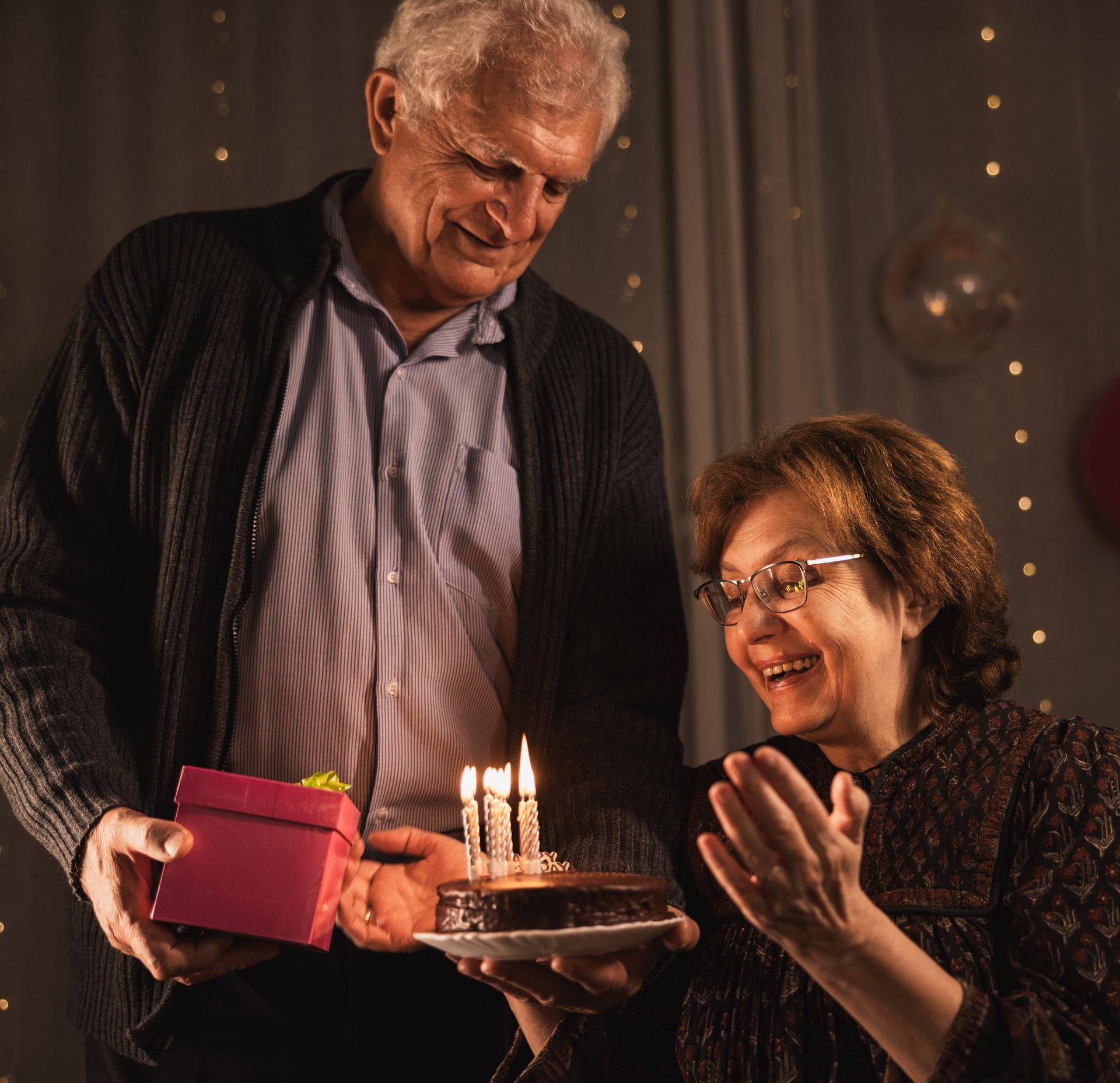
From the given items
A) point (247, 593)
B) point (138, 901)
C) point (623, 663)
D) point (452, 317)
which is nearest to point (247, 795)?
point (138, 901)

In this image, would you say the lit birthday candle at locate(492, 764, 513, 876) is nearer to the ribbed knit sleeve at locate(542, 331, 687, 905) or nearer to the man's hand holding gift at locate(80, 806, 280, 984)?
the ribbed knit sleeve at locate(542, 331, 687, 905)

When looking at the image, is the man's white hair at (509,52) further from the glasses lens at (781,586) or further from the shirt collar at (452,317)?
the glasses lens at (781,586)

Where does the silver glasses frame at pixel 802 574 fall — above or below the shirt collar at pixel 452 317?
below

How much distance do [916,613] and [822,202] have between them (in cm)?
142

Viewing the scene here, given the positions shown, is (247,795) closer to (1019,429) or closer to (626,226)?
(626,226)

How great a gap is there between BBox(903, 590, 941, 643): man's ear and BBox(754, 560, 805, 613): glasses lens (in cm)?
18

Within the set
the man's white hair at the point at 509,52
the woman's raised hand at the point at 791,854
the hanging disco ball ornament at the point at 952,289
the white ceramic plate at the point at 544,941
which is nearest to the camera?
the woman's raised hand at the point at 791,854

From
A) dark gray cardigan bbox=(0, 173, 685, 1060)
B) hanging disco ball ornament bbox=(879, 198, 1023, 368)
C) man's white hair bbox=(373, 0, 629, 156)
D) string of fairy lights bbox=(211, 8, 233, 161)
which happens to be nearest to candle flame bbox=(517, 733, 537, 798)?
dark gray cardigan bbox=(0, 173, 685, 1060)

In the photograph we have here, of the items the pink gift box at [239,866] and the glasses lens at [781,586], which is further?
the glasses lens at [781,586]

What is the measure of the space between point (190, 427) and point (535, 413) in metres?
0.58

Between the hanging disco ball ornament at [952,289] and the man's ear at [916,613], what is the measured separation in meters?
1.07

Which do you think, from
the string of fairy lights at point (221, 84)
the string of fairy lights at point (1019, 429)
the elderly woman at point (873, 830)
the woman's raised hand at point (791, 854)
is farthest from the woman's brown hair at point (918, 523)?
the string of fairy lights at point (221, 84)

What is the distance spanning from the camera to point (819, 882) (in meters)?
1.22

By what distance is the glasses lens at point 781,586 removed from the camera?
1.75 meters
